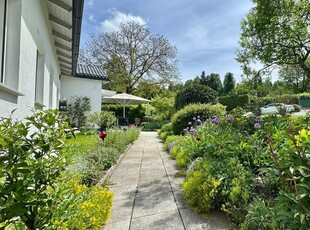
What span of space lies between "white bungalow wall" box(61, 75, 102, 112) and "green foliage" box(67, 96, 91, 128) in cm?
27

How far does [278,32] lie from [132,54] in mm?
17088

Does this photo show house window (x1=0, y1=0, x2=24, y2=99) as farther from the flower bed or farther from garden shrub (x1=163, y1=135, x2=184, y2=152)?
garden shrub (x1=163, y1=135, x2=184, y2=152)

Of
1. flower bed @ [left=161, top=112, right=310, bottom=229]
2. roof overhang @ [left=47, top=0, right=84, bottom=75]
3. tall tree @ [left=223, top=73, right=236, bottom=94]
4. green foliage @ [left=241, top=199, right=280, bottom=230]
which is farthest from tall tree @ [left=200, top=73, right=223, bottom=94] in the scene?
green foliage @ [left=241, top=199, right=280, bottom=230]

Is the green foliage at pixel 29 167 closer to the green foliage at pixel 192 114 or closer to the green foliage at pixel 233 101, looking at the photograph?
the green foliage at pixel 192 114

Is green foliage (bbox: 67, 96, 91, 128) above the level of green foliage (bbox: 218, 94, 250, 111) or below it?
below

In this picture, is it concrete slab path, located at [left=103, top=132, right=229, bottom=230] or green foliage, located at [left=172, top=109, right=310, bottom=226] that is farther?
concrete slab path, located at [left=103, top=132, right=229, bottom=230]

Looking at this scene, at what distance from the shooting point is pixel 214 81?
56062 millimetres

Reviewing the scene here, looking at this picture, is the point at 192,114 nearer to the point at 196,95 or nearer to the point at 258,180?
the point at 196,95

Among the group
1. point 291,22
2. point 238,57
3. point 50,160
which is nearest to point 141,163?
point 50,160

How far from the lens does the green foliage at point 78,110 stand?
13.0 m

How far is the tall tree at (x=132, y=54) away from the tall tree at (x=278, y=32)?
584 inches

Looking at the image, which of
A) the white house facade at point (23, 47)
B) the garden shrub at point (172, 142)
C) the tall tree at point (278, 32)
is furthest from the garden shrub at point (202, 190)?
the tall tree at point (278, 32)

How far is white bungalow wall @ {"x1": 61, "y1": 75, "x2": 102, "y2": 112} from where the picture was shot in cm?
1327

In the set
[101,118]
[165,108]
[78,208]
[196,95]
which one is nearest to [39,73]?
[78,208]
